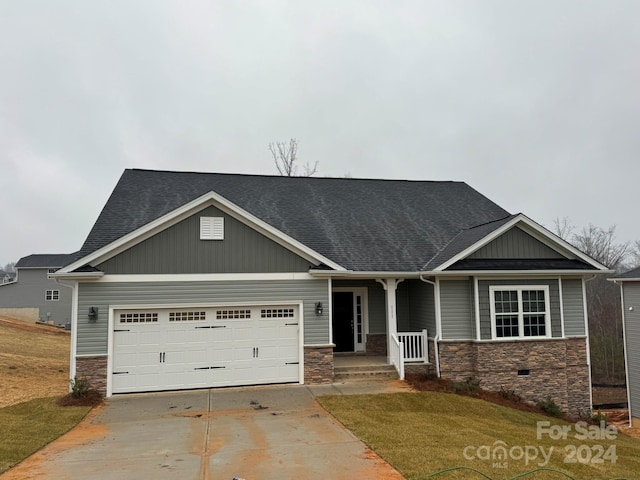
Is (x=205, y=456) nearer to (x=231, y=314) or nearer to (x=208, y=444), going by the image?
(x=208, y=444)

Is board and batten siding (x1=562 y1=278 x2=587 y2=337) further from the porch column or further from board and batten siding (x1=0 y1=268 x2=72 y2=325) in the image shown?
board and batten siding (x1=0 y1=268 x2=72 y2=325)

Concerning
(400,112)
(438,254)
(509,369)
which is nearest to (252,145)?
(400,112)

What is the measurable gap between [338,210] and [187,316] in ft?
23.2

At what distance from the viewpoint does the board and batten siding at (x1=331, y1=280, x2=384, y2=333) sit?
1511 centimetres

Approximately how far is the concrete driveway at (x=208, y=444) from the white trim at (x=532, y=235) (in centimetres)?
577

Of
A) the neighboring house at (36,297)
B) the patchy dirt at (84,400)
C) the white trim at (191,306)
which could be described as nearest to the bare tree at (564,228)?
the white trim at (191,306)

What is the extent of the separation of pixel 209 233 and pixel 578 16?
14.7 metres

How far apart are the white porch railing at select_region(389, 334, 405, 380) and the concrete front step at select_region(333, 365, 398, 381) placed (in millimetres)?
170

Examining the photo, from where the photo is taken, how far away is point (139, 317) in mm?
11523

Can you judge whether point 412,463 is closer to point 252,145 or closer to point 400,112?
point 400,112

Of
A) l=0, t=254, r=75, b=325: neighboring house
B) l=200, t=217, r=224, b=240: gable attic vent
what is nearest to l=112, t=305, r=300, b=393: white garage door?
l=200, t=217, r=224, b=240: gable attic vent

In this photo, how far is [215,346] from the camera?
1186 cm

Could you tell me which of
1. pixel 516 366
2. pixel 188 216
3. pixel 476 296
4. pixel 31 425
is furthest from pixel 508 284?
pixel 31 425

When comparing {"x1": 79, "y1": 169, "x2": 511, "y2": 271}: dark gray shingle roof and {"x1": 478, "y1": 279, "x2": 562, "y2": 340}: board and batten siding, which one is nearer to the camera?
{"x1": 478, "y1": 279, "x2": 562, "y2": 340}: board and batten siding
